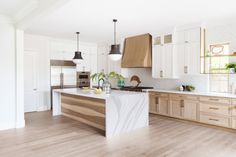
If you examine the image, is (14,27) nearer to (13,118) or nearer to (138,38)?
(13,118)

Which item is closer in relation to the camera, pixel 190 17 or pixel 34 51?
pixel 190 17

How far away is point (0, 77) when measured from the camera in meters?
4.28

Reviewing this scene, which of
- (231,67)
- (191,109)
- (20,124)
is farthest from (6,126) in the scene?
(231,67)

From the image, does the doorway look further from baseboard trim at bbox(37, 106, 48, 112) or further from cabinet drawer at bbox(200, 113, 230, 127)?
cabinet drawer at bbox(200, 113, 230, 127)

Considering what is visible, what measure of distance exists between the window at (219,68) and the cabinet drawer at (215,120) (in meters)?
0.93

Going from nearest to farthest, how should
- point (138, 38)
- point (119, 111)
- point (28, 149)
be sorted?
point (28, 149) → point (119, 111) → point (138, 38)

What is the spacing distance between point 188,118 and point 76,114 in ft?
10.2

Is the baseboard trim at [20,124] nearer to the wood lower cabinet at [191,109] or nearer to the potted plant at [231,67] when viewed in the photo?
the wood lower cabinet at [191,109]

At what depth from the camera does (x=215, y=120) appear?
177 inches

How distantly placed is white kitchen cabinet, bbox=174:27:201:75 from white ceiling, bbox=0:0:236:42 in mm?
453

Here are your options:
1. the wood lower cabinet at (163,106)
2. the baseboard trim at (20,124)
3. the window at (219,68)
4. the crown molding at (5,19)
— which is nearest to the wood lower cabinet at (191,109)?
the wood lower cabinet at (163,106)

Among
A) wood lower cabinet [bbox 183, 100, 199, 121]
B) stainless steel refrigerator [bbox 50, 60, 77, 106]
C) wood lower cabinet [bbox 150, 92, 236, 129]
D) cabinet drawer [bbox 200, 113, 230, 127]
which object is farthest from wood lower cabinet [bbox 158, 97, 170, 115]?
stainless steel refrigerator [bbox 50, 60, 77, 106]

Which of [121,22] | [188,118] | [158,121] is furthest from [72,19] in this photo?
[188,118]

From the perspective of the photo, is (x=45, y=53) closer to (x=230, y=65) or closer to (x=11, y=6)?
(x=11, y=6)
